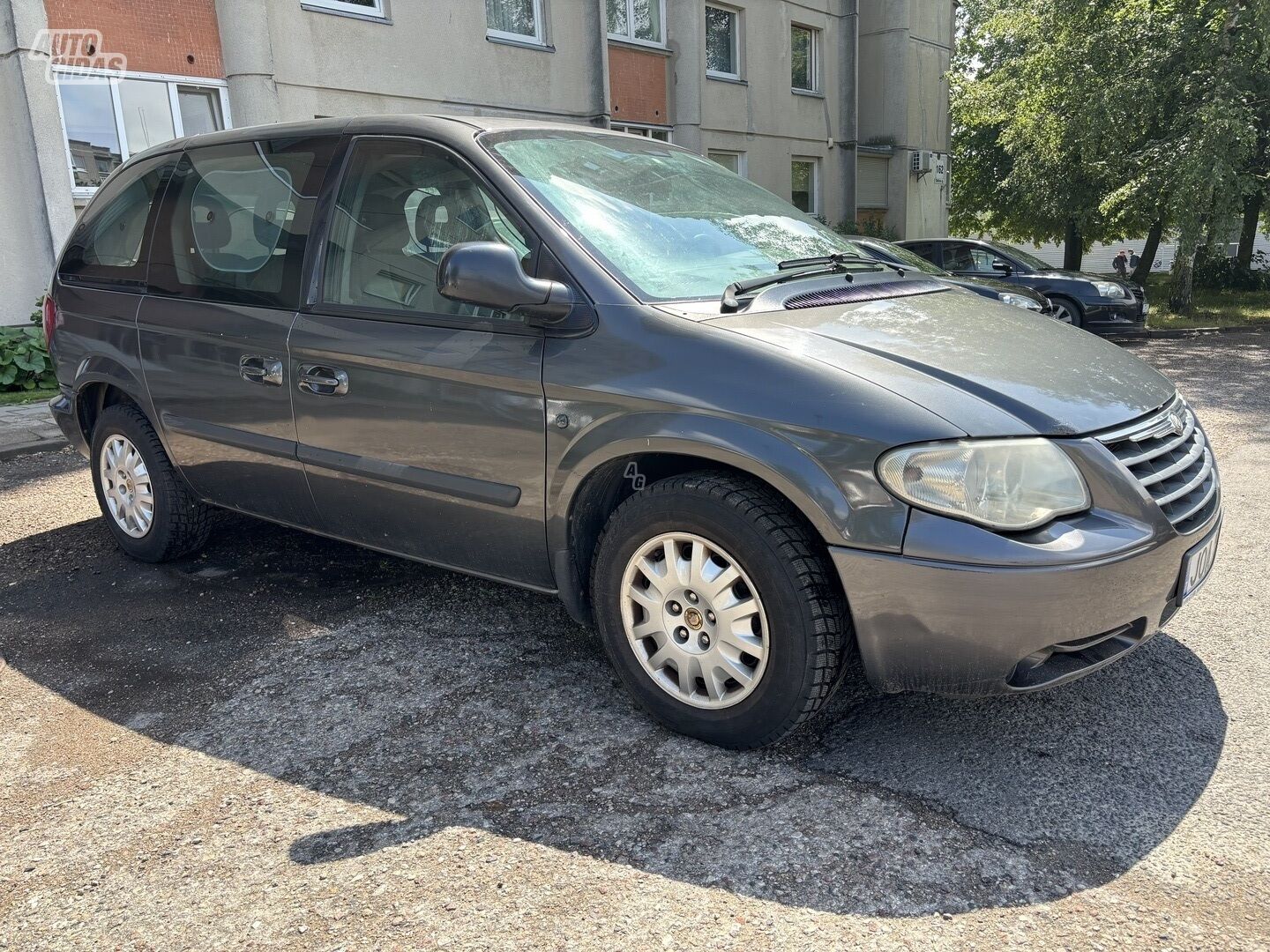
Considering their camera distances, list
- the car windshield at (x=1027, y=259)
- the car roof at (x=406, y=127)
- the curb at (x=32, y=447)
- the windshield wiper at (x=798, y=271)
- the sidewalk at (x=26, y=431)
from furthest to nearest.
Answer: the car windshield at (x=1027, y=259) → the sidewalk at (x=26, y=431) → the curb at (x=32, y=447) → the car roof at (x=406, y=127) → the windshield wiper at (x=798, y=271)

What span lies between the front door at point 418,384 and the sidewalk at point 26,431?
4.90m

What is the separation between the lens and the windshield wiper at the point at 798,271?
3.10 m

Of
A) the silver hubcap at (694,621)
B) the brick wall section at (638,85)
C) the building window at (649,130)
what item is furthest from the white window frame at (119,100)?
the silver hubcap at (694,621)

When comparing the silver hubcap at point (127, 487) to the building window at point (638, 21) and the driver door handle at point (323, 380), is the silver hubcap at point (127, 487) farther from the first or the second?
the building window at point (638, 21)

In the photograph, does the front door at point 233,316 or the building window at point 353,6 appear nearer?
the front door at point 233,316

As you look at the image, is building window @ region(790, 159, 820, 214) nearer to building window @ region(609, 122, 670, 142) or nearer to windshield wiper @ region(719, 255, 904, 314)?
building window @ region(609, 122, 670, 142)

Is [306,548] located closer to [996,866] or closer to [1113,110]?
[996,866]

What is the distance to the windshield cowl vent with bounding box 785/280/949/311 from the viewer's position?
Result: 10.5 ft

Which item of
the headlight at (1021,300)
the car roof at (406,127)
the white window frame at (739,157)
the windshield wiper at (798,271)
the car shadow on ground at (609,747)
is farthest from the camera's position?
the white window frame at (739,157)

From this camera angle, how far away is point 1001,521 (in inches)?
99.7

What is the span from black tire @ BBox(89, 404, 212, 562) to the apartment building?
314 inches

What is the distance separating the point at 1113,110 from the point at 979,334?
15751 mm

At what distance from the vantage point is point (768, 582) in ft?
8.95

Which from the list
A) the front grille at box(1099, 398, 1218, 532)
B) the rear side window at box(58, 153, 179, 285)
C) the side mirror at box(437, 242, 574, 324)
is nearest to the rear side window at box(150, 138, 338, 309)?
the rear side window at box(58, 153, 179, 285)
